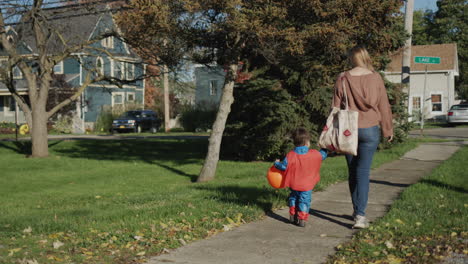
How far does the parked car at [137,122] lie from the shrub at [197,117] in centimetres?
221

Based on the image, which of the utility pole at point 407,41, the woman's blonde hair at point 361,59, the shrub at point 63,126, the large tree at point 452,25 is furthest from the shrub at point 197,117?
the woman's blonde hair at point 361,59

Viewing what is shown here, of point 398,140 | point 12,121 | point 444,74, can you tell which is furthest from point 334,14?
point 12,121

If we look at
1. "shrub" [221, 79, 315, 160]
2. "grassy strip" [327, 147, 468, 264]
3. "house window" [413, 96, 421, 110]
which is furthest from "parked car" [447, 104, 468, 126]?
"grassy strip" [327, 147, 468, 264]

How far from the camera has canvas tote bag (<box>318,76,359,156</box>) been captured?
5.30 m

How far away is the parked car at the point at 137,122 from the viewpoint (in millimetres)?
36125

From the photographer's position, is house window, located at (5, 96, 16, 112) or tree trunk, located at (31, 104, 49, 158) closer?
tree trunk, located at (31, 104, 49, 158)

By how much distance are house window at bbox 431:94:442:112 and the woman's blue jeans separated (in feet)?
121

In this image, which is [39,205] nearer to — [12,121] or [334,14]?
[334,14]

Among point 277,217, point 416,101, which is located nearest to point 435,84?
point 416,101

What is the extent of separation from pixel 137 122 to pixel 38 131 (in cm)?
1742

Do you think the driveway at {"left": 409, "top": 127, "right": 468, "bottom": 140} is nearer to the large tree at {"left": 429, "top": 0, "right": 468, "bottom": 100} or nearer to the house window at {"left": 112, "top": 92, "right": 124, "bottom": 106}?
the house window at {"left": 112, "top": 92, "right": 124, "bottom": 106}

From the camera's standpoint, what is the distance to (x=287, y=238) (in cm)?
526

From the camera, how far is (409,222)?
18.7ft

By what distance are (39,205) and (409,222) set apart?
6803mm
